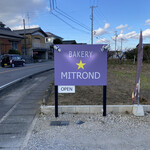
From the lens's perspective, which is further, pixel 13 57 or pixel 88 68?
pixel 13 57

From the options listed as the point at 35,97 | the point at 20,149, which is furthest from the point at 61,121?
the point at 35,97

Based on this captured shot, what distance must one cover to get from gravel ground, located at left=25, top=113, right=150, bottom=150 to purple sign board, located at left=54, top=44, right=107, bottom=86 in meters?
0.89

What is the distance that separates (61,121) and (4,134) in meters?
1.19

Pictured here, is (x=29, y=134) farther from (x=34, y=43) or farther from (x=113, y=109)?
(x=34, y=43)

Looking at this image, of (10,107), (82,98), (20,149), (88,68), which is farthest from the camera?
(82,98)

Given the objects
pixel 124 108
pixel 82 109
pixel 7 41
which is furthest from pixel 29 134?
pixel 7 41

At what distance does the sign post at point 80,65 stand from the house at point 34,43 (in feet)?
107

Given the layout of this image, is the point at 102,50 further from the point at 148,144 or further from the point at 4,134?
the point at 4,134

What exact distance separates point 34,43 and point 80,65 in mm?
36491

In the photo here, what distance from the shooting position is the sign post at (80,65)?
3.55 m

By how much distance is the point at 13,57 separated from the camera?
18250 mm

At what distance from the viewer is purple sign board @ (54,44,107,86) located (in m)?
3.55

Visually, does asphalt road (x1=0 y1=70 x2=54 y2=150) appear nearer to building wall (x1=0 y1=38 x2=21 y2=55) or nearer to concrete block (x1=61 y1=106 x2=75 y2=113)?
concrete block (x1=61 y1=106 x2=75 y2=113)

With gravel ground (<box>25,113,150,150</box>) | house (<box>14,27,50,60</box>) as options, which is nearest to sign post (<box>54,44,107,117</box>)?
gravel ground (<box>25,113,150,150</box>)
